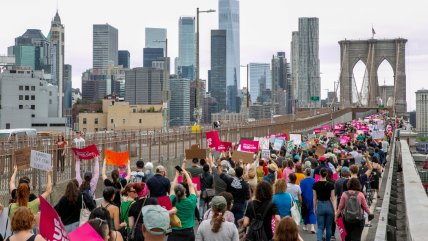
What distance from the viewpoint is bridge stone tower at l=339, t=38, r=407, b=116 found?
509 feet

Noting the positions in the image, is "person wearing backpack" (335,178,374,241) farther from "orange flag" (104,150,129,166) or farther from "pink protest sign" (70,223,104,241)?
"orange flag" (104,150,129,166)

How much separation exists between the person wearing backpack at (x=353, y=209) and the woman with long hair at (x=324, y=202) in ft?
2.89

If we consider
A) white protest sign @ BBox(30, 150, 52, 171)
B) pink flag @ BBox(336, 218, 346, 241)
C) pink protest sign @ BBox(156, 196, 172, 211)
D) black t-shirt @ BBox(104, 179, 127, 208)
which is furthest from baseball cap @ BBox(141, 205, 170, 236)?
pink flag @ BBox(336, 218, 346, 241)

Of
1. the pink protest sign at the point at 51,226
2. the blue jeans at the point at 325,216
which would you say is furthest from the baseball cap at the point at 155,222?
the blue jeans at the point at 325,216

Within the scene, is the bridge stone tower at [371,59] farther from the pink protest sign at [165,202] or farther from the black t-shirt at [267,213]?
the pink protest sign at [165,202]

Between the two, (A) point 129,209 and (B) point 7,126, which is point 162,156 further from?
(B) point 7,126

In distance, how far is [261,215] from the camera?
7.91 meters

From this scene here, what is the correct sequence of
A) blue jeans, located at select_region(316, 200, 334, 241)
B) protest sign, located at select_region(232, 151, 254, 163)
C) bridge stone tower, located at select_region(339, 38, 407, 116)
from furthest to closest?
bridge stone tower, located at select_region(339, 38, 407, 116), protest sign, located at select_region(232, 151, 254, 163), blue jeans, located at select_region(316, 200, 334, 241)

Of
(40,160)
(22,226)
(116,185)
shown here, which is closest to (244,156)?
(116,185)

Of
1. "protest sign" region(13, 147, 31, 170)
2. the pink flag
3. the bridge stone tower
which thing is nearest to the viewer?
the pink flag

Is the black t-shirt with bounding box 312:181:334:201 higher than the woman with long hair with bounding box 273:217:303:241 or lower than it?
lower

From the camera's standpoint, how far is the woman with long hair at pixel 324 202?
1077cm

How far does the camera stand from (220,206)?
7070 mm

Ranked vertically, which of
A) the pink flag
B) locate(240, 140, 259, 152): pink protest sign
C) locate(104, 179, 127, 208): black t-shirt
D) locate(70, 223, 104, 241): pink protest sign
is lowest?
the pink flag
